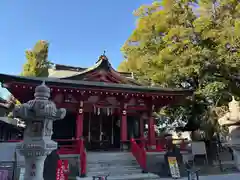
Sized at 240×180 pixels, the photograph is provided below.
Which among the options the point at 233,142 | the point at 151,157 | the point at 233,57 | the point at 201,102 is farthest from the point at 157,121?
the point at 233,142

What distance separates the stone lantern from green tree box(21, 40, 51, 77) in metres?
15.0

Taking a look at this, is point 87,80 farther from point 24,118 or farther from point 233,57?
point 233,57

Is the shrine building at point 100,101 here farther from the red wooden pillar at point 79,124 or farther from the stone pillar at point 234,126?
the stone pillar at point 234,126

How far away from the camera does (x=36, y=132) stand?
583 cm

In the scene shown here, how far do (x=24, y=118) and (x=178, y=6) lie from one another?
13870mm

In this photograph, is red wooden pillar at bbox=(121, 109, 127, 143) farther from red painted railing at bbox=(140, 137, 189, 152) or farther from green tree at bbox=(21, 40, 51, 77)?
green tree at bbox=(21, 40, 51, 77)

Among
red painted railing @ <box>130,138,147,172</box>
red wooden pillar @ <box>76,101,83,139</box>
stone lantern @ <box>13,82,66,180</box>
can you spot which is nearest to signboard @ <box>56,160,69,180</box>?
stone lantern @ <box>13,82,66,180</box>

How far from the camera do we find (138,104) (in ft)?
43.7

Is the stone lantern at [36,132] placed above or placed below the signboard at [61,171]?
above

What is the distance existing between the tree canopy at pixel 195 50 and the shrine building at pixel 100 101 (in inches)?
61.1

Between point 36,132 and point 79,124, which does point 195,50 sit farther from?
point 36,132

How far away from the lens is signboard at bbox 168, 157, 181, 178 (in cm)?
992

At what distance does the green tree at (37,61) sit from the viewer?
19781 mm

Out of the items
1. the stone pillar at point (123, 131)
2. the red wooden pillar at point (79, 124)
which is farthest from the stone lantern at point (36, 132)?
the stone pillar at point (123, 131)
